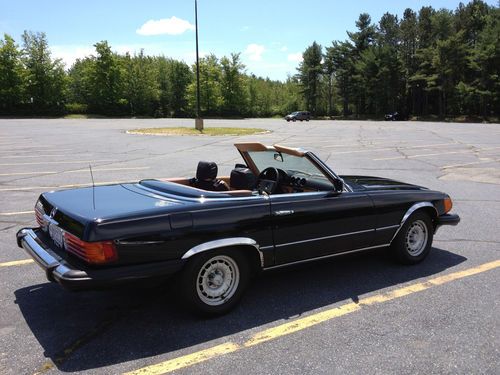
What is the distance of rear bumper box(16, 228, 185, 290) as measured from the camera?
10.2ft

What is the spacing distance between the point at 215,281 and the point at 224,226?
48 cm

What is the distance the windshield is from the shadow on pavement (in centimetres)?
92

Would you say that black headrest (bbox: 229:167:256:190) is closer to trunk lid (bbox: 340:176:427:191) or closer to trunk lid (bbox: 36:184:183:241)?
trunk lid (bbox: 36:184:183:241)

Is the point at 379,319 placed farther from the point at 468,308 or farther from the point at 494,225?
the point at 494,225

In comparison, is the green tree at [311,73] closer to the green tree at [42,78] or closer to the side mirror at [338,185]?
the green tree at [42,78]

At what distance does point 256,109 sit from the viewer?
266ft

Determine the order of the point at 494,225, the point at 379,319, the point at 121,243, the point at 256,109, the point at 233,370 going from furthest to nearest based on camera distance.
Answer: the point at 256,109 < the point at 494,225 < the point at 379,319 < the point at 121,243 < the point at 233,370

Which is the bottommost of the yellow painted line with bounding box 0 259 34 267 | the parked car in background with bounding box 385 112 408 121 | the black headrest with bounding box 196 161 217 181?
the yellow painted line with bounding box 0 259 34 267

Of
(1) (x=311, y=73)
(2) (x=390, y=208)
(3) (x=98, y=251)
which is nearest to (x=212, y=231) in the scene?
(3) (x=98, y=251)

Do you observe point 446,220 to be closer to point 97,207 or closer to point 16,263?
point 97,207

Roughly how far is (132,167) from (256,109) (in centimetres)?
6937

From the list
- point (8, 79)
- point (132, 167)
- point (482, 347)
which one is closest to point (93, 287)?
point (482, 347)

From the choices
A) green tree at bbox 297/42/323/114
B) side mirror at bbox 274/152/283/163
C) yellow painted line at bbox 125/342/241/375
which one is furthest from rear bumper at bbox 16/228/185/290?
green tree at bbox 297/42/323/114

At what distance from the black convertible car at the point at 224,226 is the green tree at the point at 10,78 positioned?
65177 millimetres
